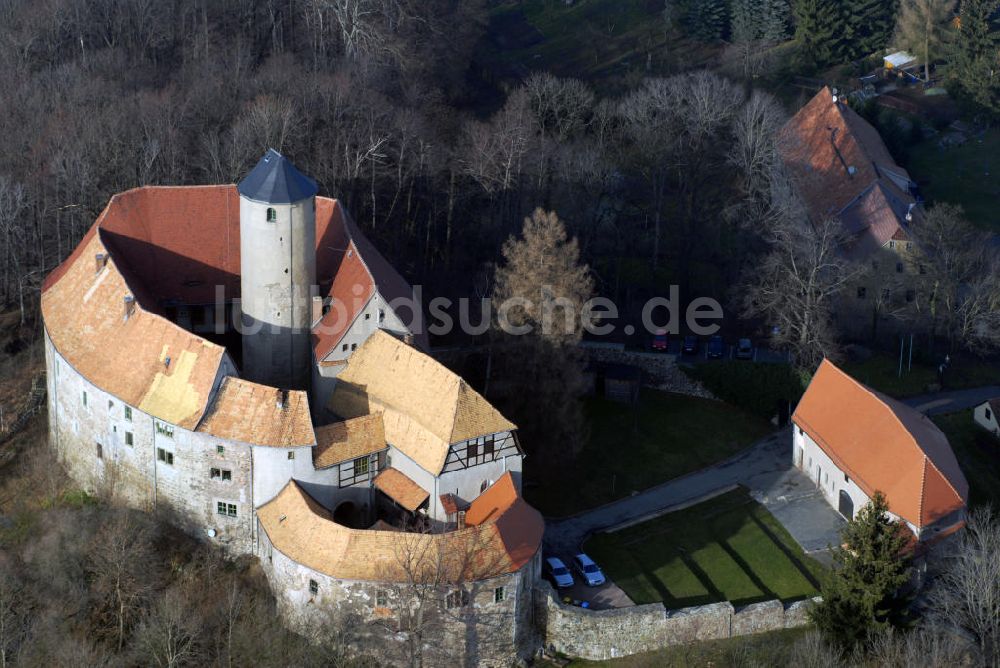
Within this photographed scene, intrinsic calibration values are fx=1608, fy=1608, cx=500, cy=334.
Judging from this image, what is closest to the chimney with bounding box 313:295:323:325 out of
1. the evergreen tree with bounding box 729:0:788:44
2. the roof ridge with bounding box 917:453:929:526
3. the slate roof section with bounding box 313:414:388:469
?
the slate roof section with bounding box 313:414:388:469

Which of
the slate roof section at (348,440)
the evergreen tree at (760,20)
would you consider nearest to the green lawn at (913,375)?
the slate roof section at (348,440)

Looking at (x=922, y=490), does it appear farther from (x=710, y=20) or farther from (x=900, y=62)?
(x=710, y=20)

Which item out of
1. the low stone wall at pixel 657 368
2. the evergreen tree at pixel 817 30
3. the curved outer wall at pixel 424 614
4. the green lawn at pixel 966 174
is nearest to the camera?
the curved outer wall at pixel 424 614

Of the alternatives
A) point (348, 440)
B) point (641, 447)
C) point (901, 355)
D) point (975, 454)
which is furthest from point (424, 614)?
point (901, 355)

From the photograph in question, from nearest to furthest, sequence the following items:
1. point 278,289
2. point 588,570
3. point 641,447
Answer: point 588,570 < point 278,289 < point 641,447

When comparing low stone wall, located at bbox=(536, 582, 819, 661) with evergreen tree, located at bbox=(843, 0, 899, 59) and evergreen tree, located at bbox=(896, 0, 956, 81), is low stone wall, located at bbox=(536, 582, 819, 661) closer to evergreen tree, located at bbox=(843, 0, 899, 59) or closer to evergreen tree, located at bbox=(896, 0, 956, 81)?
evergreen tree, located at bbox=(896, 0, 956, 81)

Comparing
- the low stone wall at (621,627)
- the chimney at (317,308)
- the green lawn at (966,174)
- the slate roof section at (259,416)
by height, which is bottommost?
the low stone wall at (621,627)

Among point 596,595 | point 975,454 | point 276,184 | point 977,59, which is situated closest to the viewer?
point 596,595

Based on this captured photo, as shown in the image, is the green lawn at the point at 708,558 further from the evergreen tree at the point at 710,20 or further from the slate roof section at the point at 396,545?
the evergreen tree at the point at 710,20
